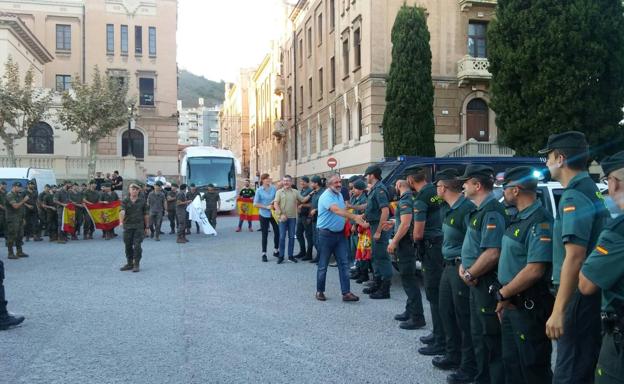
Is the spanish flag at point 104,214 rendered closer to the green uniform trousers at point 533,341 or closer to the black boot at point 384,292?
the black boot at point 384,292

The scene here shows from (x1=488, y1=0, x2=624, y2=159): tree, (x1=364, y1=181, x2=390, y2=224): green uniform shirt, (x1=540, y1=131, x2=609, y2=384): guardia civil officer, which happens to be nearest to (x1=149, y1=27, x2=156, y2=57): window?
(x1=488, y1=0, x2=624, y2=159): tree

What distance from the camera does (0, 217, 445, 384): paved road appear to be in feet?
18.2

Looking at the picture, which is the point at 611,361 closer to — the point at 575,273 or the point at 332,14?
the point at 575,273

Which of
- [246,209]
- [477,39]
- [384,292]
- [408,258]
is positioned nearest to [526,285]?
[408,258]

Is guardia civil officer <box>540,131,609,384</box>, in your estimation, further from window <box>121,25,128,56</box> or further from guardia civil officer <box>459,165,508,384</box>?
window <box>121,25,128,56</box>

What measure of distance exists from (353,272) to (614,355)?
877 centimetres

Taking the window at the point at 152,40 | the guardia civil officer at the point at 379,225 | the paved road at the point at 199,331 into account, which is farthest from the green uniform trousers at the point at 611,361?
the window at the point at 152,40

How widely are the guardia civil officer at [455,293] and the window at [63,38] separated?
45730 mm

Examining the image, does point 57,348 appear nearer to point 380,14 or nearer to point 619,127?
point 619,127

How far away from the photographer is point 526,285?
3.95 meters

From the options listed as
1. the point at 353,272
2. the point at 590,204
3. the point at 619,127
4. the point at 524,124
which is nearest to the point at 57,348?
the point at 590,204

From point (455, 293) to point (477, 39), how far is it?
28643mm

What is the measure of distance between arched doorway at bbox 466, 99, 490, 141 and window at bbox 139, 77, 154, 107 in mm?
25164

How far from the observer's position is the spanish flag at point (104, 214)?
19.4 meters
